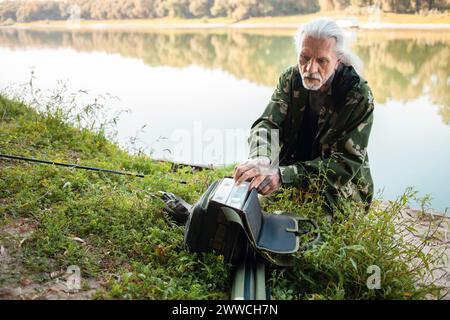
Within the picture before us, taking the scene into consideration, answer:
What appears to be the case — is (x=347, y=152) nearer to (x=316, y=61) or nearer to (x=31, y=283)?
(x=316, y=61)

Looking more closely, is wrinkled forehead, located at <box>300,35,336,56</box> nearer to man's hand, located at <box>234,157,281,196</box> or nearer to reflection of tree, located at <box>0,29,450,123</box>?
man's hand, located at <box>234,157,281,196</box>

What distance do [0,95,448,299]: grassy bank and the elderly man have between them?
0.20m

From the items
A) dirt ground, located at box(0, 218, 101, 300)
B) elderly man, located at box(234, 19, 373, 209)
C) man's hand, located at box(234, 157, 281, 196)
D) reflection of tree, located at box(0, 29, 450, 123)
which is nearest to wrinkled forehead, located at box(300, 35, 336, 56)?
elderly man, located at box(234, 19, 373, 209)

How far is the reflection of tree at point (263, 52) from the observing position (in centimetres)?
784

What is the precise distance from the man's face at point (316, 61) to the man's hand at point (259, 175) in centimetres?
56

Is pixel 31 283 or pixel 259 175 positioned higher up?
pixel 259 175

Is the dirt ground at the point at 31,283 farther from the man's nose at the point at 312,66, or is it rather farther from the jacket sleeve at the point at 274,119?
the man's nose at the point at 312,66

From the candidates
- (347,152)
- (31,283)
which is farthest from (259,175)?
(31,283)

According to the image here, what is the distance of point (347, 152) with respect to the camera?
2.48m

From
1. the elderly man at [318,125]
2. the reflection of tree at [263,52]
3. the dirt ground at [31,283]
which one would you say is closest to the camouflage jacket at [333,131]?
the elderly man at [318,125]

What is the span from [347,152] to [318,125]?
11.6 inches

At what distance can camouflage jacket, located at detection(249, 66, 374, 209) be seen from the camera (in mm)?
2447

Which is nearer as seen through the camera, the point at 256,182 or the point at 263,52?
the point at 256,182

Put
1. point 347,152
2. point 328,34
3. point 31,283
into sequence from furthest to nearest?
point 347,152, point 328,34, point 31,283
